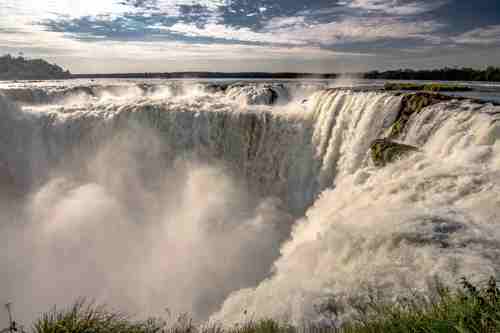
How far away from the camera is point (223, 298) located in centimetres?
938

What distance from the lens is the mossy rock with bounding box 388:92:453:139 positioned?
10.0 metres

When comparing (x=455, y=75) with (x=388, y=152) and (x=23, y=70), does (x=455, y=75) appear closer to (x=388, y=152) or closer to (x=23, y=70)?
(x=388, y=152)

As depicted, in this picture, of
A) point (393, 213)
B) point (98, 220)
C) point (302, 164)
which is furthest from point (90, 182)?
point (393, 213)

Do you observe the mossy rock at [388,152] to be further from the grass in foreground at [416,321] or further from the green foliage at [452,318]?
the green foliage at [452,318]

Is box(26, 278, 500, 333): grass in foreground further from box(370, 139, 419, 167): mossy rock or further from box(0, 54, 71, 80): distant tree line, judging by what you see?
box(0, 54, 71, 80): distant tree line

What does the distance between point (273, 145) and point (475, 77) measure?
25.7 metres

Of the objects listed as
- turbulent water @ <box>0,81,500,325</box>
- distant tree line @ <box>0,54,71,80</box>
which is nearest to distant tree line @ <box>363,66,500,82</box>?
turbulent water @ <box>0,81,500,325</box>

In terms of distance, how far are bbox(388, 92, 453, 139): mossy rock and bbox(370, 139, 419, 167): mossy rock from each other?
137cm

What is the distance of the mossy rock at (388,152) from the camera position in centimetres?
820

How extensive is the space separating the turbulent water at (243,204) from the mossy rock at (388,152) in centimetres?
28

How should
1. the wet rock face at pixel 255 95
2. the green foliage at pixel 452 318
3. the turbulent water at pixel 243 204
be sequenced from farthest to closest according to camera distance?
the wet rock face at pixel 255 95 < the turbulent water at pixel 243 204 < the green foliage at pixel 452 318

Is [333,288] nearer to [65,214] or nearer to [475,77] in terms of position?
[65,214]

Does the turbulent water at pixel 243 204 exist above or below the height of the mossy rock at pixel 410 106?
below

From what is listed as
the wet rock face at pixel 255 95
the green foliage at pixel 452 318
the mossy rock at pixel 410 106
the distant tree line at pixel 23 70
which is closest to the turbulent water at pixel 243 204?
the wet rock face at pixel 255 95
